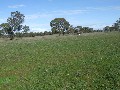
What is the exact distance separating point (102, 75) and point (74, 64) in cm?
486

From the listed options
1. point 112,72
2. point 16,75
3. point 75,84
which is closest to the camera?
point 75,84

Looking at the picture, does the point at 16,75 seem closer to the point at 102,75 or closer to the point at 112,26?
Answer: the point at 102,75

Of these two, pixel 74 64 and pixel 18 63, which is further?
pixel 18 63

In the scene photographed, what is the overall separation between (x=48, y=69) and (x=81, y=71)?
302cm

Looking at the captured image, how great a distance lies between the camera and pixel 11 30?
11238 centimetres

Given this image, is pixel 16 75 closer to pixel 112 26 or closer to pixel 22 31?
pixel 22 31

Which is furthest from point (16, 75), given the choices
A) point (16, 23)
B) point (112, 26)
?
point (112, 26)

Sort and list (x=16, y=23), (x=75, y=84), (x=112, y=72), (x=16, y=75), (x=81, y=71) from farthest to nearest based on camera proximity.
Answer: (x=16, y=23) < (x=16, y=75) < (x=81, y=71) < (x=112, y=72) < (x=75, y=84)

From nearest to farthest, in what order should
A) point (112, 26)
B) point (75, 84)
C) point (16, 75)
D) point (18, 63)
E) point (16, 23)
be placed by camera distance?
1. point (75, 84)
2. point (16, 75)
3. point (18, 63)
4. point (16, 23)
5. point (112, 26)

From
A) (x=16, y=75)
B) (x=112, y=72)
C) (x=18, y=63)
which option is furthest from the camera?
(x=18, y=63)

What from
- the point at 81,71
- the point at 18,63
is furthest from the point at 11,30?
the point at 81,71

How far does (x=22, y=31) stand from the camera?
117125mm

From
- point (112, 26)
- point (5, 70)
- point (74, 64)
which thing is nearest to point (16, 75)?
point (5, 70)

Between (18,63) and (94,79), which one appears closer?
(94,79)
